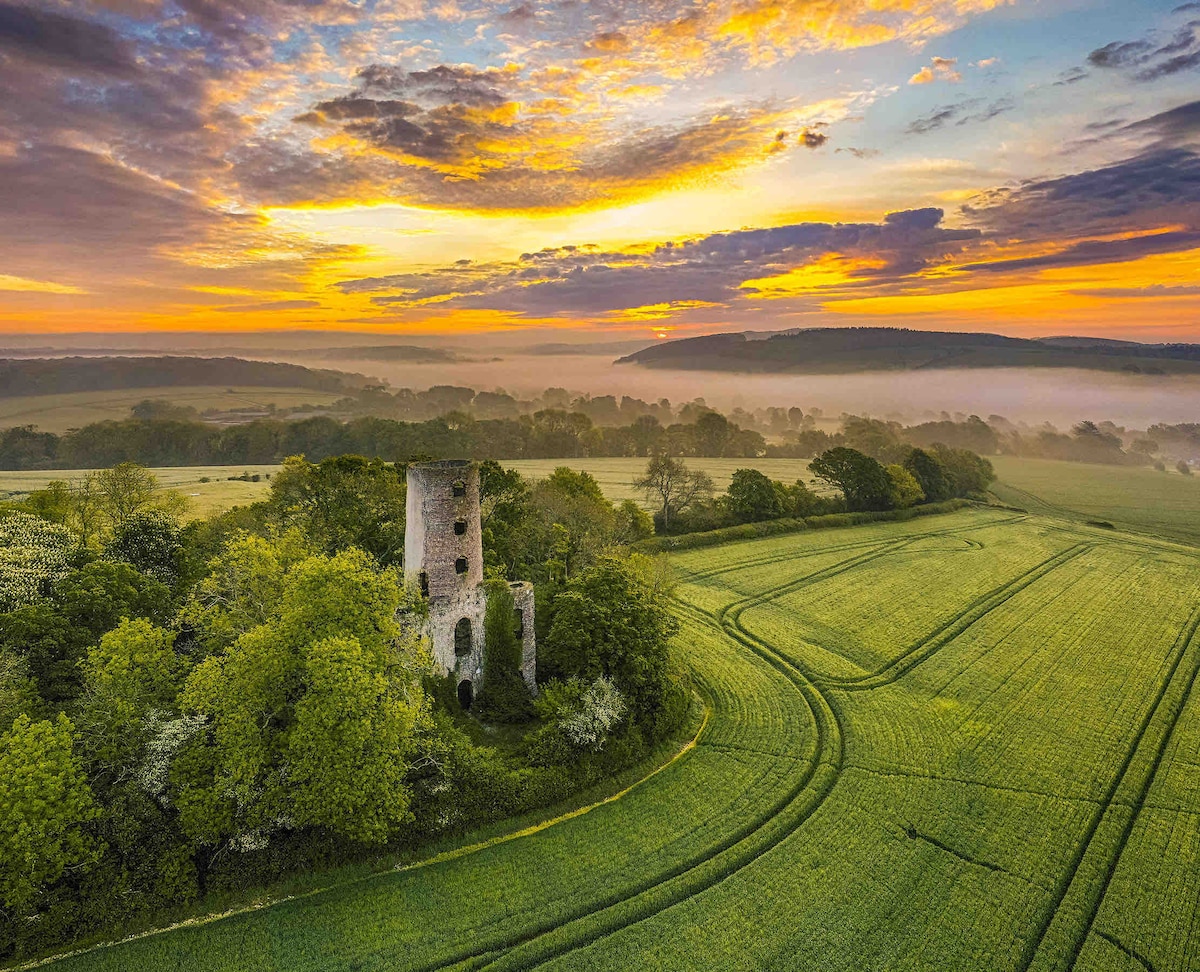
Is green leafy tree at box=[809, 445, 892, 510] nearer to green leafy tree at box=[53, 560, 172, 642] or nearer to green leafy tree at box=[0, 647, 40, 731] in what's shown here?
green leafy tree at box=[53, 560, 172, 642]

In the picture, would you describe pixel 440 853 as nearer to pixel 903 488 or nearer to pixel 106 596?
pixel 106 596

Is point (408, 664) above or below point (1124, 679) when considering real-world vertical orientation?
above

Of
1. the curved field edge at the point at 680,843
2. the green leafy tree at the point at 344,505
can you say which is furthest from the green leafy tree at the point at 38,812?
the green leafy tree at the point at 344,505

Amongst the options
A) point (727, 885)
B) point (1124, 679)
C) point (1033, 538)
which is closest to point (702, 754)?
point (727, 885)

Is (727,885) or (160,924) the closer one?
(160,924)

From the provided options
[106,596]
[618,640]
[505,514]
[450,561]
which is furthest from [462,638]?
[505,514]

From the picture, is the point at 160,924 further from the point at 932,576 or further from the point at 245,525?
the point at 932,576
